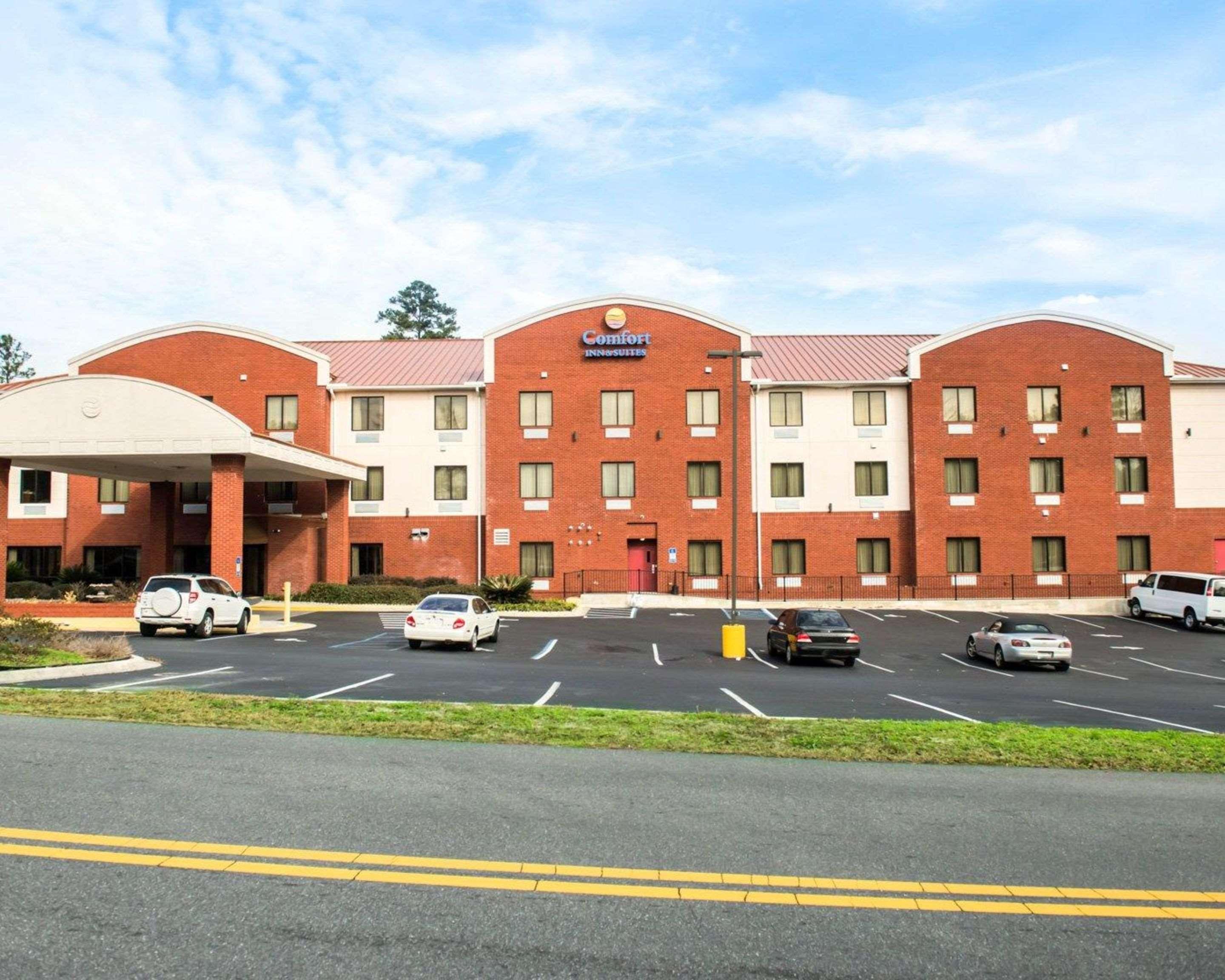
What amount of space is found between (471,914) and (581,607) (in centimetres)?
3344

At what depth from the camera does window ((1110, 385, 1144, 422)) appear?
43.8 meters

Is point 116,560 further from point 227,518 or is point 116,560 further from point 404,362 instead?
point 404,362

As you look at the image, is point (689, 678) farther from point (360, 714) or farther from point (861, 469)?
point (861, 469)

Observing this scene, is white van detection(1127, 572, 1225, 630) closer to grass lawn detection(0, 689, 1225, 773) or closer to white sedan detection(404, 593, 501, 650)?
white sedan detection(404, 593, 501, 650)

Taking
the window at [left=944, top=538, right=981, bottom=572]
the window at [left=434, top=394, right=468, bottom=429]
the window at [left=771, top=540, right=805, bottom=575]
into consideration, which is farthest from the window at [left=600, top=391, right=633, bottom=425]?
the window at [left=944, top=538, right=981, bottom=572]

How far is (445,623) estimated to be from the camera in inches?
994

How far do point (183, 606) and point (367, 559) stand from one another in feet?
61.2

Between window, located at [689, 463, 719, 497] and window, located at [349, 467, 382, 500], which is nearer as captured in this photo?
window, located at [689, 463, 719, 497]

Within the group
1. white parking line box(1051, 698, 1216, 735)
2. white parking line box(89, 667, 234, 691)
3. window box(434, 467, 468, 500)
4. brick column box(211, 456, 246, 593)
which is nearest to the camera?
white parking line box(1051, 698, 1216, 735)

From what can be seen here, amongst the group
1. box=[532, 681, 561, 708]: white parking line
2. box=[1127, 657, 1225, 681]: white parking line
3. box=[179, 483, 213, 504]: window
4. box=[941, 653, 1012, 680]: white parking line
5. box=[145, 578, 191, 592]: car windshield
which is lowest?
box=[1127, 657, 1225, 681]: white parking line

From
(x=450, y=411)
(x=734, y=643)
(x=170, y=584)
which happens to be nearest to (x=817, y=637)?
(x=734, y=643)

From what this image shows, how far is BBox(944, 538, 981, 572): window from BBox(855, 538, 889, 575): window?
2635 millimetres

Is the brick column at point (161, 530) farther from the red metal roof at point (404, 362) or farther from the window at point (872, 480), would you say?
the window at point (872, 480)

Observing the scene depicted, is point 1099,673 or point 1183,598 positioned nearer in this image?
point 1099,673
